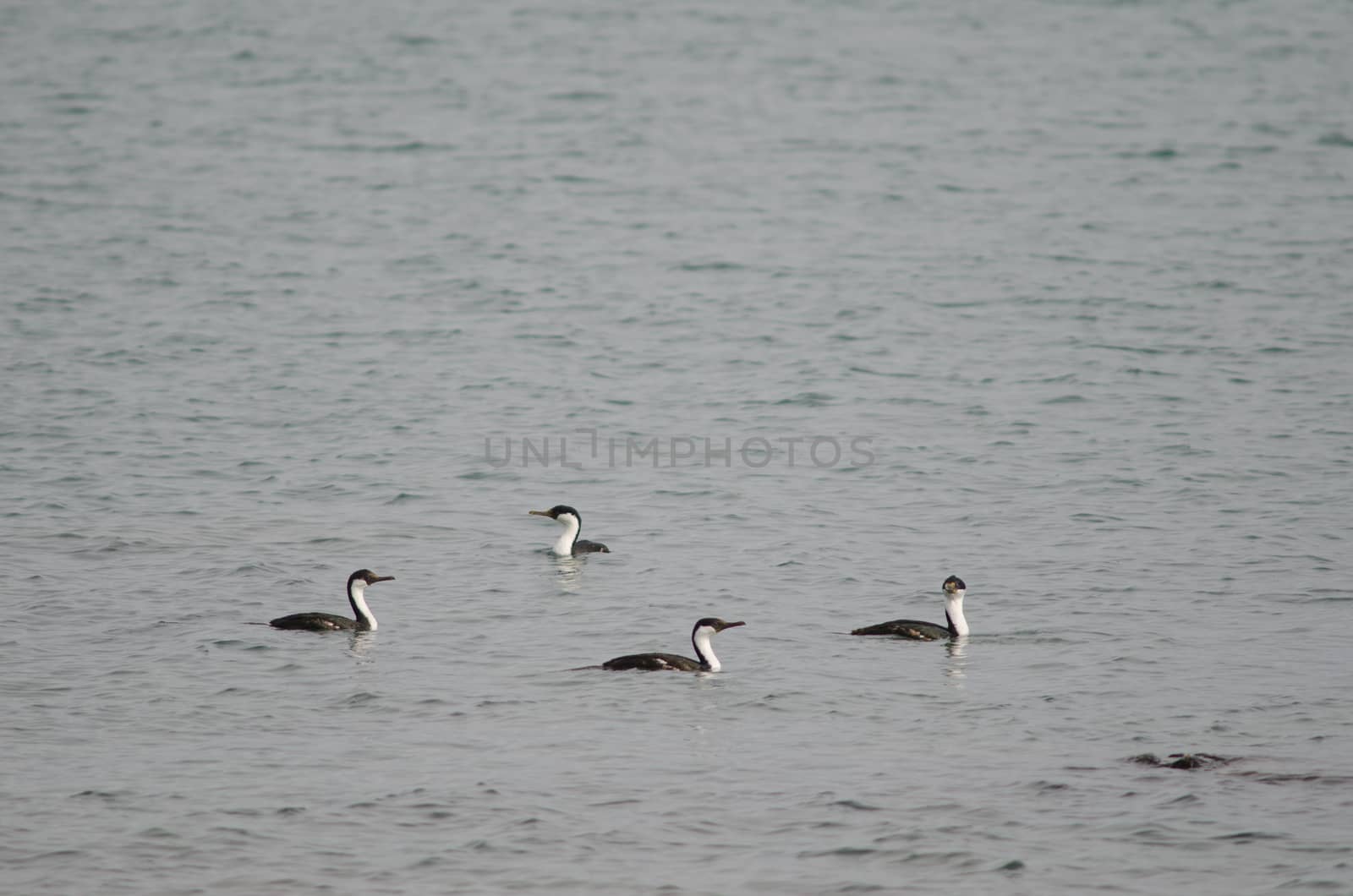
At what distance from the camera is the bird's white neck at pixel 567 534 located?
20.2 meters

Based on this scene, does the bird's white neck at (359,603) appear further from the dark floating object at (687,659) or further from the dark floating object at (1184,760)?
the dark floating object at (1184,760)

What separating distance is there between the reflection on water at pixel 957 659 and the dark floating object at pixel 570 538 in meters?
5.31

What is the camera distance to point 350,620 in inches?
673

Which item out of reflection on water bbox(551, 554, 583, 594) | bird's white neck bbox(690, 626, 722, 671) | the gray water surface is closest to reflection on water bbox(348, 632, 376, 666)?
the gray water surface

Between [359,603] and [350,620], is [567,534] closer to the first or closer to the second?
[359,603]

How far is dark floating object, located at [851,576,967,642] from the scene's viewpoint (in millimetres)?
16734

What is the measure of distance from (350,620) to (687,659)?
3.82m

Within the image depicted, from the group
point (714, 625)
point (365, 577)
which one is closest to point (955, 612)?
point (714, 625)

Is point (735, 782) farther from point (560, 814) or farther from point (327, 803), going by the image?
point (327, 803)

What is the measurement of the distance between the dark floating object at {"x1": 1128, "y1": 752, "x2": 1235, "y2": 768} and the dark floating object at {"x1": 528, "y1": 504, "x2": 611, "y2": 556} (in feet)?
27.9

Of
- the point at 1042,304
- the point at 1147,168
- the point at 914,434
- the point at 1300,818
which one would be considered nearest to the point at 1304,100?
the point at 1147,168

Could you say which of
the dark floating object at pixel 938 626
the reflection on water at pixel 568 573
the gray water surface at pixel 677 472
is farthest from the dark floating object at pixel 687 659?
the reflection on water at pixel 568 573

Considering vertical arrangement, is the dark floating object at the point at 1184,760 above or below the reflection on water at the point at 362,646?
below

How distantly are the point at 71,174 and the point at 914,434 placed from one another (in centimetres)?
2832
